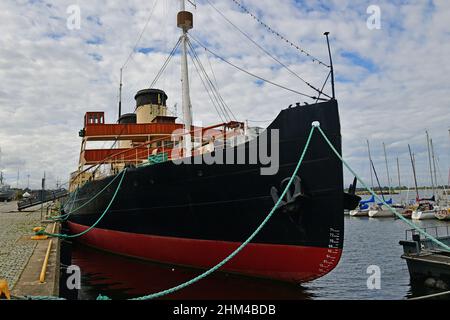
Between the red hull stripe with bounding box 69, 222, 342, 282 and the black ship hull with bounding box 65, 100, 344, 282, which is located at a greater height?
the black ship hull with bounding box 65, 100, 344, 282

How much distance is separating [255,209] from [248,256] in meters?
1.32

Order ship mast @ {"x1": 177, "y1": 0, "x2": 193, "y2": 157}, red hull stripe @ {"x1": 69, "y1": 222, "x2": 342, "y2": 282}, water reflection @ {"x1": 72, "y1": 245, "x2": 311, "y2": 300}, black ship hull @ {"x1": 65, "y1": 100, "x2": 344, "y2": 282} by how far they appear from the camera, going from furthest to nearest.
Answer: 1. ship mast @ {"x1": 177, "y1": 0, "x2": 193, "y2": 157}
2. water reflection @ {"x1": 72, "y1": 245, "x2": 311, "y2": 300}
3. red hull stripe @ {"x1": 69, "y1": 222, "x2": 342, "y2": 282}
4. black ship hull @ {"x1": 65, "y1": 100, "x2": 344, "y2": 282}

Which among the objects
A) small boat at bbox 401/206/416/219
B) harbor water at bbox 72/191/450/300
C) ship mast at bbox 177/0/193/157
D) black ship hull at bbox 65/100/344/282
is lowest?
harbor water at bbox 72/191/450/300

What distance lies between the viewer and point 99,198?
1397 centimetres

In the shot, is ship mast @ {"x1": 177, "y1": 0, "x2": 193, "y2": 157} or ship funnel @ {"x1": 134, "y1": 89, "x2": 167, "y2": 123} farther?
ship funnel @ {"x1": 134, "y1": 89, "x2": 167, "y2": 123}

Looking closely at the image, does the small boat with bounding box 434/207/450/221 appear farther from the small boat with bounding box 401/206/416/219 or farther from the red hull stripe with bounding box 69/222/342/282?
the red hull stripe with bounding box 69/222/342/282

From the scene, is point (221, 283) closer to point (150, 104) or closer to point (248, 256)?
point (248, 256)

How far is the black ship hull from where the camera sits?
25.9ft

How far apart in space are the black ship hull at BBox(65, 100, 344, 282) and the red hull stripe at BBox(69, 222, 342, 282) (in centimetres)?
2

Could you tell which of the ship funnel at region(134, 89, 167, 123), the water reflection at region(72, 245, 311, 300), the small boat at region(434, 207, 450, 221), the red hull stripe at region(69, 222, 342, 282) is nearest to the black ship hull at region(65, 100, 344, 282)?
the red hull stripe at region(69, 222, 342, 282)

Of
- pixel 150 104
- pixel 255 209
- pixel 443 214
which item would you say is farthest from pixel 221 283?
pixel 443 214

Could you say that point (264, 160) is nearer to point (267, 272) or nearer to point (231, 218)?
point (231, 218)

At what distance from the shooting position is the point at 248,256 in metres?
8.89
